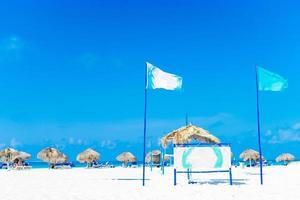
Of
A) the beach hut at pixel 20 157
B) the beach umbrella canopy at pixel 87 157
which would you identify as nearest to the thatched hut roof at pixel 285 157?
the beach umbrella canopy at pixel 87 157

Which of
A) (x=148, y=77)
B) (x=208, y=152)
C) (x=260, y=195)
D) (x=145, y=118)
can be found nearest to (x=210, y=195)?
(x=260, y=195)

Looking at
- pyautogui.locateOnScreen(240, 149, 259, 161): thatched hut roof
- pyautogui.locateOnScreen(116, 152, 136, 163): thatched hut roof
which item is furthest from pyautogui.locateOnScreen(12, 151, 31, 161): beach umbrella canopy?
pyautogui.locateOnScreen(240, 149, 259, 161): thatched hut roof

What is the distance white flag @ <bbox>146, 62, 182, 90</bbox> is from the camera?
18.2 meters

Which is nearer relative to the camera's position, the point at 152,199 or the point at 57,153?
the point at 152,199

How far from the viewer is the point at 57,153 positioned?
4659 cm

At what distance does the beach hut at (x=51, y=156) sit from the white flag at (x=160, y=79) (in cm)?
3041

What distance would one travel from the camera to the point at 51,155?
46062mm

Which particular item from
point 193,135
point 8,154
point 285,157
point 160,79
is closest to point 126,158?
point 8,154

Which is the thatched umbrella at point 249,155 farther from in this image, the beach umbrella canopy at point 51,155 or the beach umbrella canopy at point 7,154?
the beach umbrella canopy at point 7,154

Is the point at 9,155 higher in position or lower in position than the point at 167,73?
lower

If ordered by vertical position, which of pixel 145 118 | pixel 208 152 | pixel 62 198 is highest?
pixel 145 118

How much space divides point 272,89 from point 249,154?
3214 centimetres

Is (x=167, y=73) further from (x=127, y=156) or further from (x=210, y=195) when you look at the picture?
(x=127, y=156)

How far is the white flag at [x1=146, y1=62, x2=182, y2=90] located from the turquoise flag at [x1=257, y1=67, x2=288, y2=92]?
370cm
